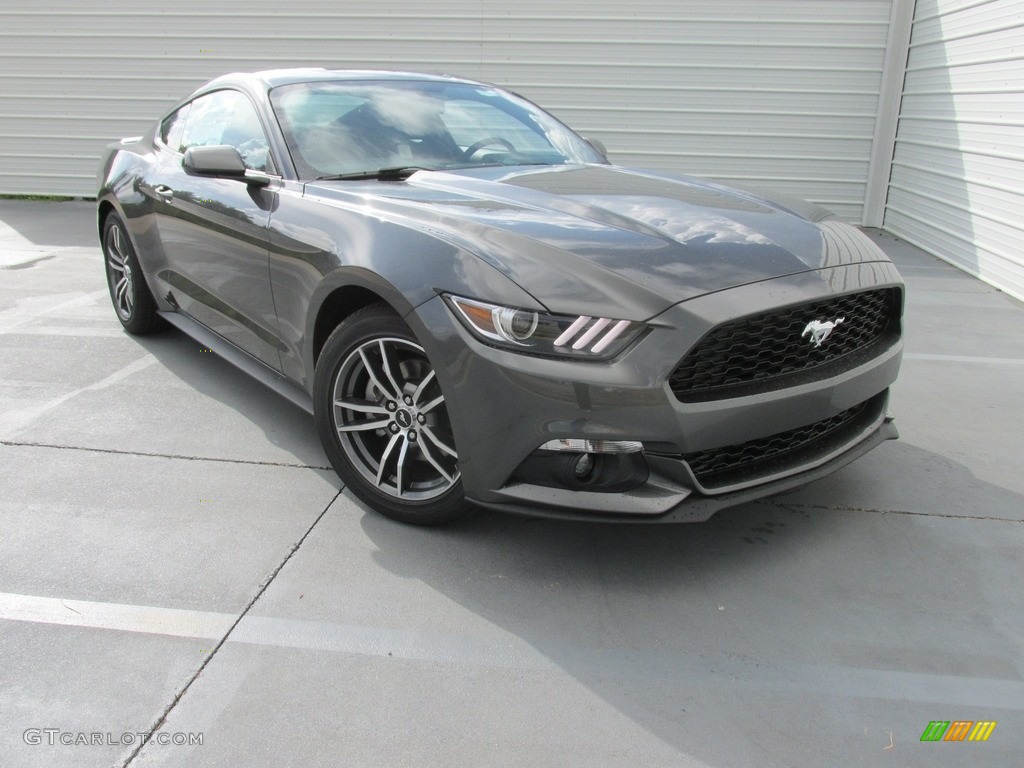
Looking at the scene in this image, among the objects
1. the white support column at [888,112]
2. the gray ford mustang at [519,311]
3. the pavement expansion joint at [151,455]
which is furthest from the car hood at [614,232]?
the white support column at [888,112]

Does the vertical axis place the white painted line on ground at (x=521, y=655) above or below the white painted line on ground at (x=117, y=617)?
above

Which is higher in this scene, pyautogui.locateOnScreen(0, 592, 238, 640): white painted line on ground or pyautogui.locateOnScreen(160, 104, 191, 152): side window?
pyautogui.locateOnScreen(160, 104, 191, 152): side window

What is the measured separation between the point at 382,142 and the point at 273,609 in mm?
1981

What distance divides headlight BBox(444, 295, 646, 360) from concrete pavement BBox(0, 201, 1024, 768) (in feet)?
2.54

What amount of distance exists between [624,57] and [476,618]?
842cm

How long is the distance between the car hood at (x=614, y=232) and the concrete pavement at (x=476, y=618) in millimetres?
918

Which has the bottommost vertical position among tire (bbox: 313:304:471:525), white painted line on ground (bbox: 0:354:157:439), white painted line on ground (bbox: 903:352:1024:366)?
white painted line on ground (bbox: 0:354:157:439)

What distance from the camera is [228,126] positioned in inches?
156

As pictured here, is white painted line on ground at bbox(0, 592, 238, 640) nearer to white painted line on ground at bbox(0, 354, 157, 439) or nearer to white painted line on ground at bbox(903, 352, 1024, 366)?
white painted line on ground at bbox(0, 354, 157, 439)

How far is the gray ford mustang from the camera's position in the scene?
7.73ft

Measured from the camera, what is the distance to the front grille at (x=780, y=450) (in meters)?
2.48

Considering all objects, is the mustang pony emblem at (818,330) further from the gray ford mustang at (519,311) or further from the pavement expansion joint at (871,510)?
the pavement expansion joint at (871,510)

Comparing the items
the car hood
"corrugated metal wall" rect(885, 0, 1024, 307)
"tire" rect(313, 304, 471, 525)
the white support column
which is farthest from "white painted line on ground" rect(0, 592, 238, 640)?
the white support column

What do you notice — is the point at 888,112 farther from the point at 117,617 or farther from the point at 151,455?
the point at 117,617
